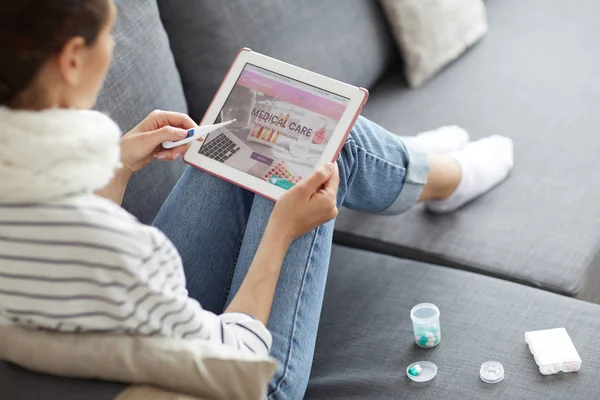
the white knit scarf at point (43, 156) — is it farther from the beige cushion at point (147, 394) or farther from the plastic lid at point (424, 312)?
the plastic lid at point (424, 312)

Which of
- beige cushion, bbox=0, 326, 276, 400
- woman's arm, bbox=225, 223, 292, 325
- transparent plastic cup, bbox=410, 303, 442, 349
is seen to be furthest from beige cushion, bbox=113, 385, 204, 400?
transparent plastic cup, bbox=410, 303, 442, 349

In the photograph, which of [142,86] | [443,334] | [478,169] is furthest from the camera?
[478,169]

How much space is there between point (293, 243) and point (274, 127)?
20 cm

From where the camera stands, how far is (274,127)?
1317 millimetres

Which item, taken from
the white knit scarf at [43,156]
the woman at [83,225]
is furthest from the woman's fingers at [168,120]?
the white knit scarf at [43,156]

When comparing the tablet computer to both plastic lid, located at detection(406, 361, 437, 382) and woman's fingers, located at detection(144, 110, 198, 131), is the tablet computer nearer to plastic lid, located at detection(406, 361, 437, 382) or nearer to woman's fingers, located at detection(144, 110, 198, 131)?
woman's fingers, located at detection(144, 110, 198, 131)

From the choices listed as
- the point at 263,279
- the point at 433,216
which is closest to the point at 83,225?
the point at 263,279

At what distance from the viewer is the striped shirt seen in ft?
2.86

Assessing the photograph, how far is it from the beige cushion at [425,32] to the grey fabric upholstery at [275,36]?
0.06 metres

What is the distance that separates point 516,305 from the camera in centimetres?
143

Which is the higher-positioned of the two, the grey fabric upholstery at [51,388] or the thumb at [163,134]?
the thumb at [163,134]

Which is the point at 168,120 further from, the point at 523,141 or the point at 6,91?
the point at 523,141

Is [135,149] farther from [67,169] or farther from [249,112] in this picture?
[67,169]

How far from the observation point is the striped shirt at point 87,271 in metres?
0.87
